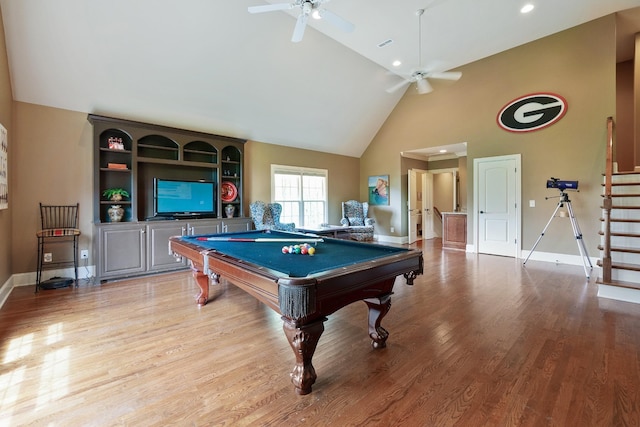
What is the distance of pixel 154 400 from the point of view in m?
1.69

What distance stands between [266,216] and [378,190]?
12.5 ft

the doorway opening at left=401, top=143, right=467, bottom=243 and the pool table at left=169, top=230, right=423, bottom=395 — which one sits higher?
the doorway opening at left=401, top=143, right=467, bottom=243

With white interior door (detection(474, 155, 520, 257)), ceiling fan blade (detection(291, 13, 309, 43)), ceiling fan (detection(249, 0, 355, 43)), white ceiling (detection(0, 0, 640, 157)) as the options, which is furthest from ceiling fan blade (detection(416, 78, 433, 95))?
white interior door (detection(474, 155, 520, 257))

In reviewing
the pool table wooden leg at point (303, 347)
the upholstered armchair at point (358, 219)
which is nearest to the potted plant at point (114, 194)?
the pool table wooden leg at point (303, 347)

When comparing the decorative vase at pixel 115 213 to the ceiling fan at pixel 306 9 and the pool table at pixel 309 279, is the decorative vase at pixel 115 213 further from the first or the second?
the ceiling fan at pixel 306 9

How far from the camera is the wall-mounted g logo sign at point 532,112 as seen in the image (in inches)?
211

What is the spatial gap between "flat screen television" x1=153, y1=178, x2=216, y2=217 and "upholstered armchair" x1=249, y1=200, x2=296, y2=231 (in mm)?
843

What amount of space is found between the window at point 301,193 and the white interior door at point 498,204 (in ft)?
12.6

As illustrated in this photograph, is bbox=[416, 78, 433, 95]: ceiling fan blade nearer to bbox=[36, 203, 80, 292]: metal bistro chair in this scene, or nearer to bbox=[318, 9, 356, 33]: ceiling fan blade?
bbox=[318, 9, 356, 33]: ceiling fan blade

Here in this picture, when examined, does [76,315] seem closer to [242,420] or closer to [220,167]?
[242,420]

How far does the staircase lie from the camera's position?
11.1 feet

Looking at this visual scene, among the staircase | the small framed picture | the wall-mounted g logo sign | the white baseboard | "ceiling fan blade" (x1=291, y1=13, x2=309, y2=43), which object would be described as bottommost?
the white baseboard

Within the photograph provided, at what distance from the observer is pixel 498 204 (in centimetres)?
615

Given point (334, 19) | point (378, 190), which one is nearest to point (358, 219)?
point (378, 190)
